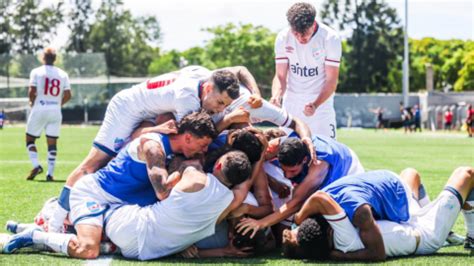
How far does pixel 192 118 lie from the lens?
7039 millimetres

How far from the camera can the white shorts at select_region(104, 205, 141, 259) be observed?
6.98 meters

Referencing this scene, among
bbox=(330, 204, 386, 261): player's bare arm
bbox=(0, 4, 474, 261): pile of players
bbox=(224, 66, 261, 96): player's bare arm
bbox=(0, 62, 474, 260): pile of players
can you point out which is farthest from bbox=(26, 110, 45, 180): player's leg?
bbox=(330, 204, 386, 261): player's bare arm

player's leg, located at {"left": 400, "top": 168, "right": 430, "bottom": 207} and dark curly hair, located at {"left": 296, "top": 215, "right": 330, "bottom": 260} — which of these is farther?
player's leg, located at {"left": 400, "top": 168, "right": 430, "bottom": 207}

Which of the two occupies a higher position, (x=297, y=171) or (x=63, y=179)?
(x=297, y=171)

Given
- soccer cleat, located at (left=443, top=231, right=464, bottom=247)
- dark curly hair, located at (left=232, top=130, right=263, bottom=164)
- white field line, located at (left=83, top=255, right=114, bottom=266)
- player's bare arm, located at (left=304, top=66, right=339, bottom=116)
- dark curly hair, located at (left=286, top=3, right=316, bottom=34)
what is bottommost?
soccer cleat, located at (left=443, top=231, right=464, bottom=247)

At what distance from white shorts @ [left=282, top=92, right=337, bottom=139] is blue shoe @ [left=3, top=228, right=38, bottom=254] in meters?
3.76

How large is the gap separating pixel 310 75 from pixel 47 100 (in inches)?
271

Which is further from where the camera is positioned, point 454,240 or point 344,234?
point 454,240

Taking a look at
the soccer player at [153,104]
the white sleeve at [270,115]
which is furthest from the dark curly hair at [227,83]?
the white sleeve at [270,115]

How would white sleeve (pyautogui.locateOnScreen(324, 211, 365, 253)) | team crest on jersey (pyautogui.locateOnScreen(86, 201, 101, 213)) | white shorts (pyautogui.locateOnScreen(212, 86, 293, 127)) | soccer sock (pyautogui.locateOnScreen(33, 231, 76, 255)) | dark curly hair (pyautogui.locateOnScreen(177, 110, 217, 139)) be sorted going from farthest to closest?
white shorts (pyautogui.locateOnScreen(212, 86, 293, 127)) → team crest on jersey (pyautogui.locateOnScreen(86, 201, 101, 213)) → soccer sock (pyautogui.locateOnScreen(33, 231, 76, 255)) → dark curly hair (pyautogui.locateOnScreen(177, 110, 217, 139)) → white sleeve (pyautogui.locateOnScreen(324, 211, 365, 253))

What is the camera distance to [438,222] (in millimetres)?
7164

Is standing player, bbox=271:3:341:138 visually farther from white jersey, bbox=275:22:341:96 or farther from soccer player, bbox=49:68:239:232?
soccer player, bbox=49:68:239:232

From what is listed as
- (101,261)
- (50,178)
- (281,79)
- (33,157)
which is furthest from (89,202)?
(33,157)

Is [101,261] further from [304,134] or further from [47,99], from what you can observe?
[47,99]
